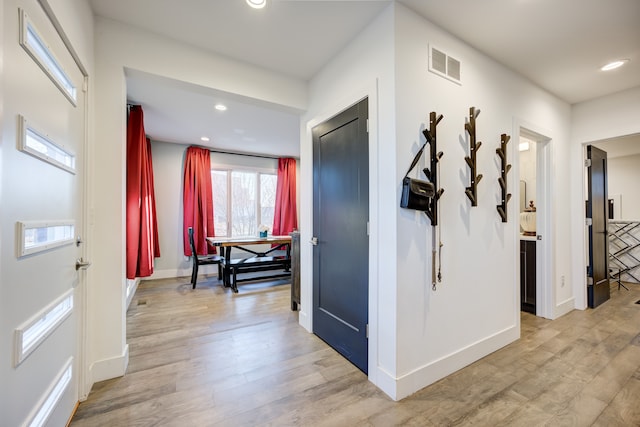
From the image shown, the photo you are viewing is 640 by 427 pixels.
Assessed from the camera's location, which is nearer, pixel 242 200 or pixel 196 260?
pixel 196 260

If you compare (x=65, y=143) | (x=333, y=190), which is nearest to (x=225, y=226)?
(x=333, y=190)

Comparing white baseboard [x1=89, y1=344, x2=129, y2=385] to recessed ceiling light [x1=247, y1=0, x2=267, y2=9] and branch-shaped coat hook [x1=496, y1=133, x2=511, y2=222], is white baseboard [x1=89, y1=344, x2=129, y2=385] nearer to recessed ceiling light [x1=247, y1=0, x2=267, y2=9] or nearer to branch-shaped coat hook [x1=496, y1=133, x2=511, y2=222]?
recessed ceiling light [x1=247, y1=0, x2=267, y2=9]

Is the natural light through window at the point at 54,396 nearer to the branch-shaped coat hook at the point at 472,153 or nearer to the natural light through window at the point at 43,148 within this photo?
the natural light through window at the point at 43,148

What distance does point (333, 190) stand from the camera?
2.38 m

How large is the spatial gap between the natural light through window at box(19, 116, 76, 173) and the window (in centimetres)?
414

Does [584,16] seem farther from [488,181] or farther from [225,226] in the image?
[225,226]

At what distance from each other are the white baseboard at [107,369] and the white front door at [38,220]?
0.23 m

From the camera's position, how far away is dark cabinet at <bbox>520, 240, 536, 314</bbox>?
10.5 feet

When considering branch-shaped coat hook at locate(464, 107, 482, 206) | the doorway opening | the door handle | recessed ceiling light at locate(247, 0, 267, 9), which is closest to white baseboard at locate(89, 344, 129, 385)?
the door handle

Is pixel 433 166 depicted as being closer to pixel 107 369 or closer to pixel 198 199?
pixel 107 369

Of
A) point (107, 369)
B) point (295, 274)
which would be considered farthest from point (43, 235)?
point (295, 274)

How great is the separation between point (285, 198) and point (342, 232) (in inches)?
161

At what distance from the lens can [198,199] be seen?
5203 millimetres

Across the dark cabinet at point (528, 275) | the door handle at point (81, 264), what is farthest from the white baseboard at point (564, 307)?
the door handle at point (81, 264)
